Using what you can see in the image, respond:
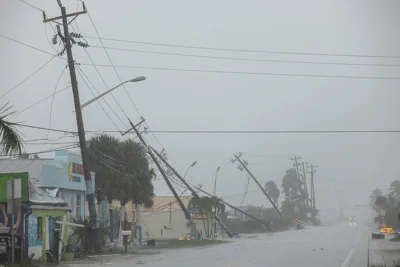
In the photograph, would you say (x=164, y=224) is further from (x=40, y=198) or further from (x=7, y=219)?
(x=7, y=219)

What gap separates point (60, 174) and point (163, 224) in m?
33.2

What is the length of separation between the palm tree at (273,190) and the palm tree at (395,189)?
28.5 metres

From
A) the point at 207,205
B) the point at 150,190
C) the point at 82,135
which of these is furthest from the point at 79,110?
the point at 207,205

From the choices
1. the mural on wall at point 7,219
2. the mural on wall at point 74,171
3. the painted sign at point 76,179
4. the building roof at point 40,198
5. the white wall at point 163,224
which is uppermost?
the mural on wall at point 74,171

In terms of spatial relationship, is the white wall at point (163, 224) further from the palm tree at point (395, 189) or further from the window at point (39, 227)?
the palm tree at point (395, 189)

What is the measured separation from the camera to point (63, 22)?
28266 millimetres


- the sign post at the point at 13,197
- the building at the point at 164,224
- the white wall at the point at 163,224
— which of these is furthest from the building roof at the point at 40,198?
the white wall at the point at 163,224

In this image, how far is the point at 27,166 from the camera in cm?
3559

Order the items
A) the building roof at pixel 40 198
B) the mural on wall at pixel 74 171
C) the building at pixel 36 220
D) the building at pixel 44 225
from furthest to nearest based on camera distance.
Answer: the mural on wall at pixel 74 171 < the building roof at pixel 40 198 < the building at pixel 44 225 < the building at pixel 36 220

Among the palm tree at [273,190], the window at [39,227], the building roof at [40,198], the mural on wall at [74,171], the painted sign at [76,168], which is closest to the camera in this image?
the building roof at [40,198]

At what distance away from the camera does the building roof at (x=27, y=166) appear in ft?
115

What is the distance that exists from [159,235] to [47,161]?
32463 millimetres

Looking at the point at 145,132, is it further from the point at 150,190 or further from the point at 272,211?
the point at 272,211

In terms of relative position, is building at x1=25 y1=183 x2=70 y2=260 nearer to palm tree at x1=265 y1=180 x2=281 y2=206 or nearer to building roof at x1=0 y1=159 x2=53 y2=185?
building roof at x1=0 y1=159 x2=53 y2=185
